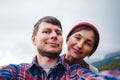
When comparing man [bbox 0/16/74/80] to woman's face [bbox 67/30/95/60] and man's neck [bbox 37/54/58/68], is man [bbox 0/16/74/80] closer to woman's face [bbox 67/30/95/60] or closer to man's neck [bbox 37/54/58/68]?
man's neck [bbox 37/54/58/68]

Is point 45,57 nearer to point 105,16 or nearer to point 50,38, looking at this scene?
point 50,38

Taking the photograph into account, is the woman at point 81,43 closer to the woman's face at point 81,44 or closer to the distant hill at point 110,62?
the woman's face at point 81,44

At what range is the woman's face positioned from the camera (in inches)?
41.5

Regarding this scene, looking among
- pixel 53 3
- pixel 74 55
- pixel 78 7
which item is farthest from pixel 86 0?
pixel 74 55

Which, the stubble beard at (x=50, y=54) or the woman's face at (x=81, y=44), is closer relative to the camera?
the stubble beard at (x=50, y=54)

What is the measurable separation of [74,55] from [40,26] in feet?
0.63

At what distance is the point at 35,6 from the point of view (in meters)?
1.36

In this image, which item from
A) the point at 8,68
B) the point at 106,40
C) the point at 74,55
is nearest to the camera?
the point at 8,68

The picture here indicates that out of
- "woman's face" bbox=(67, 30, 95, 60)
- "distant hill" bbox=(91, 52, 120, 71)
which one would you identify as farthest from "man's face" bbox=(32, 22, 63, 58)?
"distant hill" bbox=(91, 52, 120, 71)

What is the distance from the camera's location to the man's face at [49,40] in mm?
926

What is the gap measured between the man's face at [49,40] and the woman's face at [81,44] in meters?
0.13

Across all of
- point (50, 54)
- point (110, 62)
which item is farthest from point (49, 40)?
point (110, 62)

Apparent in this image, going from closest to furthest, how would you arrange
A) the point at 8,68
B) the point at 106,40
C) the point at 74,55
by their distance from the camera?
the point at 8,68
the point at 74,55
the point at 106,40

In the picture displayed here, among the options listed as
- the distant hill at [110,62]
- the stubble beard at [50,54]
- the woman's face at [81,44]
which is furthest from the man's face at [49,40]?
the distant hill at [110,62]
